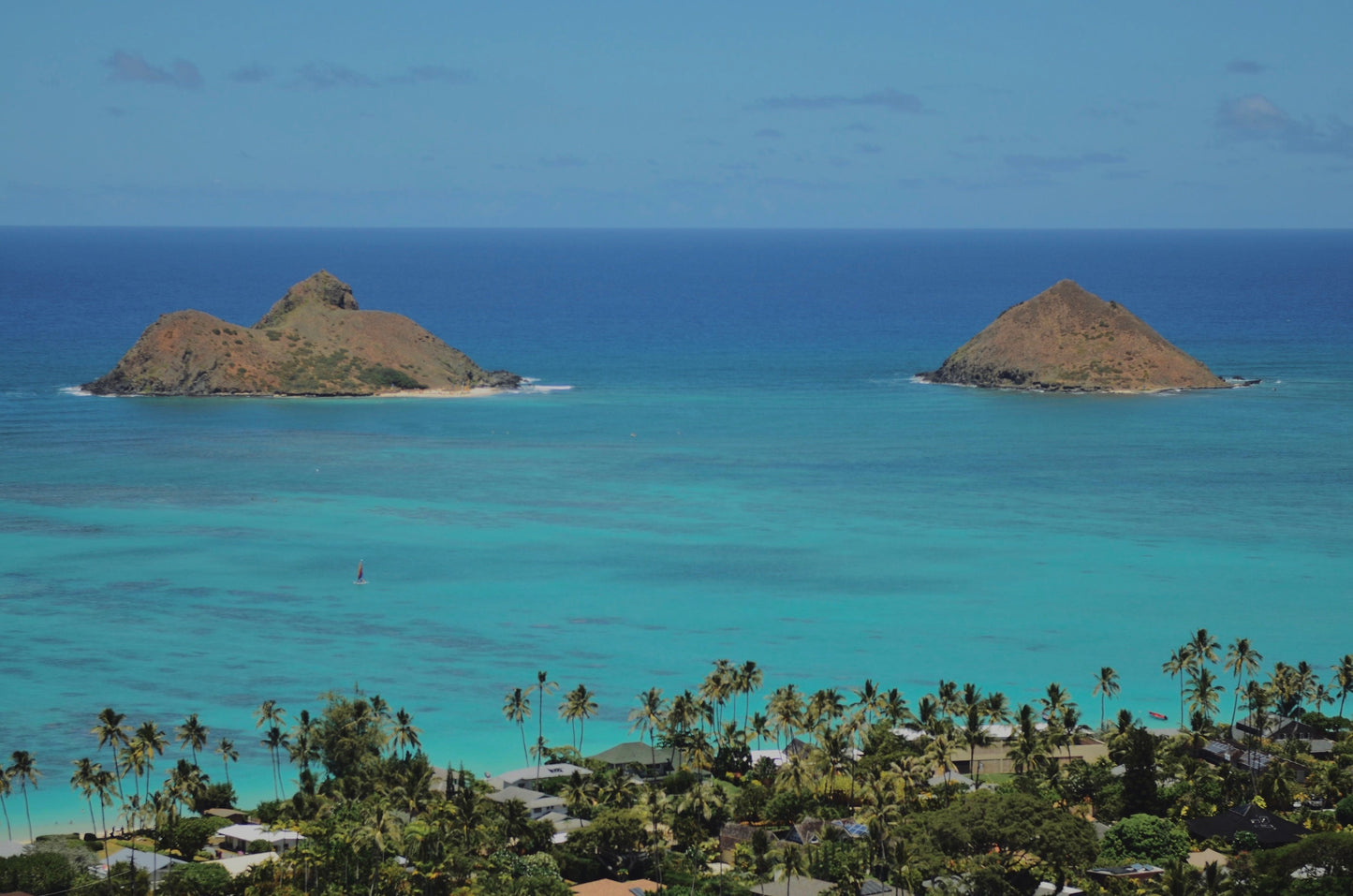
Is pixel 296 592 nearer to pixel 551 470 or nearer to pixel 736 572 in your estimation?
pixel 736 572

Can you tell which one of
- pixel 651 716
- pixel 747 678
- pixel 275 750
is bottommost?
pixel 275 750

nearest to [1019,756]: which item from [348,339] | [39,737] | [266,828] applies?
[266,828]

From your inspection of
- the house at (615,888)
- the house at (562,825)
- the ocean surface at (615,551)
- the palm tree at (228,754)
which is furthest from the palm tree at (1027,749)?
the palm tree at (228,754)

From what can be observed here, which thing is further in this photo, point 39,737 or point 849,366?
point 849,366

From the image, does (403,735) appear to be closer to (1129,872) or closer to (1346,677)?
(1129,872)

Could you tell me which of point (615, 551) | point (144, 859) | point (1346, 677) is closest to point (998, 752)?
point (1346, 677)

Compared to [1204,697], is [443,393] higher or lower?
higher
